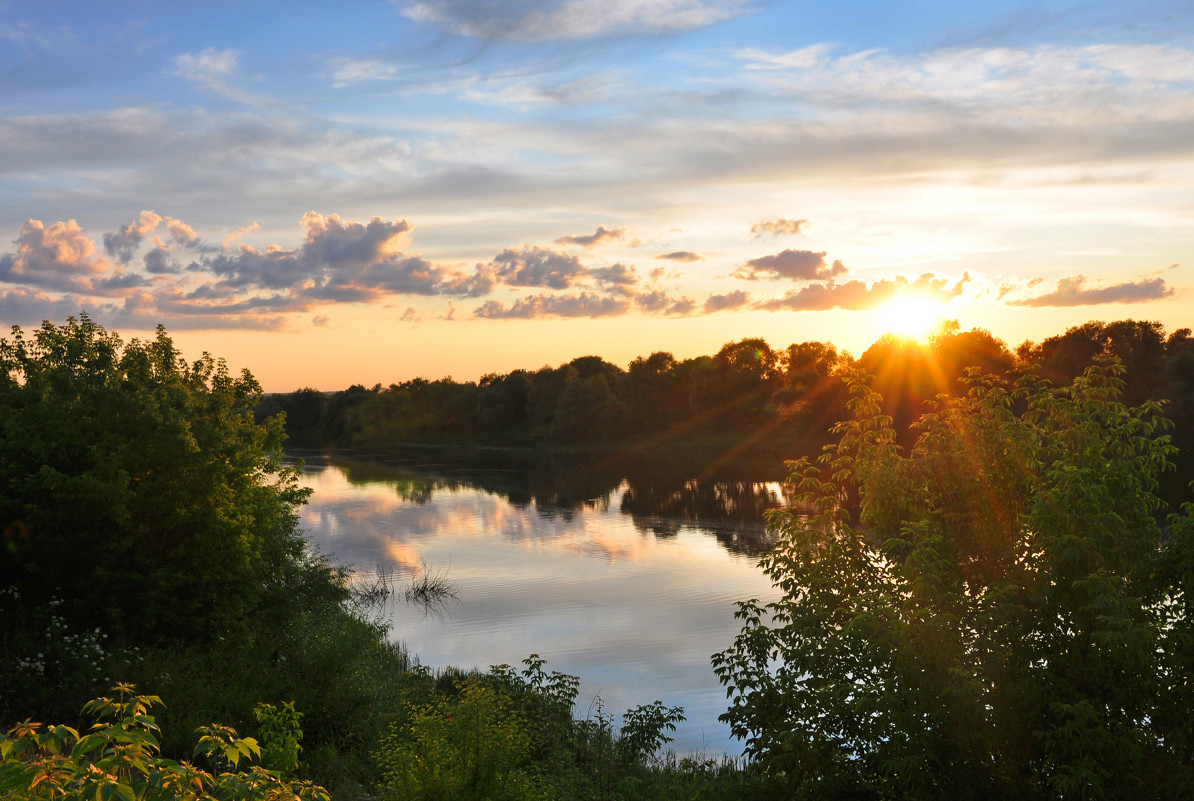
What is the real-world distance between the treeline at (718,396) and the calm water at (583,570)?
1410cm

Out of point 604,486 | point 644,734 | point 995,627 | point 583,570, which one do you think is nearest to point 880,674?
point 995,627

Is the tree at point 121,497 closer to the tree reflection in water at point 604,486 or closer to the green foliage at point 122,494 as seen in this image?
→ the green foliage at point 122,494

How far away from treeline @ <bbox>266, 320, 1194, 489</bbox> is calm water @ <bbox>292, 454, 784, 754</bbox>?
14.1 metres

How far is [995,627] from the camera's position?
10977 millimetres

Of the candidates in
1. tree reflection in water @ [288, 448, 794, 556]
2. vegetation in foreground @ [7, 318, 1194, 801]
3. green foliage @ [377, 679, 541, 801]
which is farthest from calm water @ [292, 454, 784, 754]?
green foliage @ [377, 679, 541, 801]

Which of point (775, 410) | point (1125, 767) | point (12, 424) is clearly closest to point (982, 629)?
point (1125, 767)

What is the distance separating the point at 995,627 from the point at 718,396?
346ft

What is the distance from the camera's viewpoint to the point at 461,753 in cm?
1210

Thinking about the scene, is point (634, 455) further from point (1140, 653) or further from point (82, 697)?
point (1140, 653)

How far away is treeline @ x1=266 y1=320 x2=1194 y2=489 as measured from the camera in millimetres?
73375

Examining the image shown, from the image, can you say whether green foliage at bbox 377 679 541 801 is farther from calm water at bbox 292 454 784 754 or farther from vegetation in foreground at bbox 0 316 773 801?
calm water at bbox 292 454 784 754

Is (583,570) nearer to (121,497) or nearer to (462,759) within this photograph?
(121,497)

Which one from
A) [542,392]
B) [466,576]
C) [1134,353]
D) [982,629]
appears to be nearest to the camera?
[982,629]

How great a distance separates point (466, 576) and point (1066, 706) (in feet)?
111
